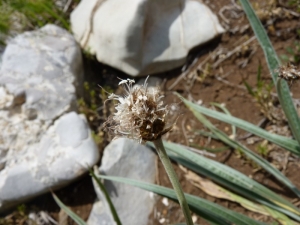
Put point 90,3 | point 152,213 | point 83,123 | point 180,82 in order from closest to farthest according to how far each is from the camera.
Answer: point 152,213 → point 83,123 → point 180,82 → point 90,3

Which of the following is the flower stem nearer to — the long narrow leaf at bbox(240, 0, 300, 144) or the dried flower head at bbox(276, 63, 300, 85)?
the dried flower head at bbox(276, 63, 300, 85)

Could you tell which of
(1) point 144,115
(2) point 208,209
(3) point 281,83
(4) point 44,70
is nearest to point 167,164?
(1) point 144,115

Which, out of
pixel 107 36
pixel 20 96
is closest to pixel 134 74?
pixel 107 36

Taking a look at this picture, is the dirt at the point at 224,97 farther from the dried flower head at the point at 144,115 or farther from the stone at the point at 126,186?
the dried flower head at the point at 144,115

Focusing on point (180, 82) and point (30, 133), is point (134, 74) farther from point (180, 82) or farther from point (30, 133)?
point (30, 133)

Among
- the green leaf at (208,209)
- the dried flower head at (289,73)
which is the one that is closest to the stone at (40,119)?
the green leaf at (208,209)

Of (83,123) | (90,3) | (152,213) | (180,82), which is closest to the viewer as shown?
(152,213)
